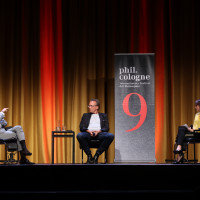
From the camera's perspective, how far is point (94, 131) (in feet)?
16.9

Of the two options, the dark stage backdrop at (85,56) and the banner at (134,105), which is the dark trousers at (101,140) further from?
the dark stage backdrop at (85,56)

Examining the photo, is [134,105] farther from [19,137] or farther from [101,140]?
[19,137]

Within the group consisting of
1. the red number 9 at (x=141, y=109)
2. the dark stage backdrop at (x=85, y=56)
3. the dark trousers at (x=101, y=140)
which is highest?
the dark stage backdrop at (x=85, y=56)

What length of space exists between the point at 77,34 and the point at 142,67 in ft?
4.89

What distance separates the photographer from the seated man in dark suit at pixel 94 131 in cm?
501

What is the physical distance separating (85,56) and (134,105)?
1449mm

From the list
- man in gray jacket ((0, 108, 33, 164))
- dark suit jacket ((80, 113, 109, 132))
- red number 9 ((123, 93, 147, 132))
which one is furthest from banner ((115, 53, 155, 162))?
man in gray jacket ((0, 108, 33, 164))

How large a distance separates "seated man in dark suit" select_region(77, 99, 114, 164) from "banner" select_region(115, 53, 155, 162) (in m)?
0.23

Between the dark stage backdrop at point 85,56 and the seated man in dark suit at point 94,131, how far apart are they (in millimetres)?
709
